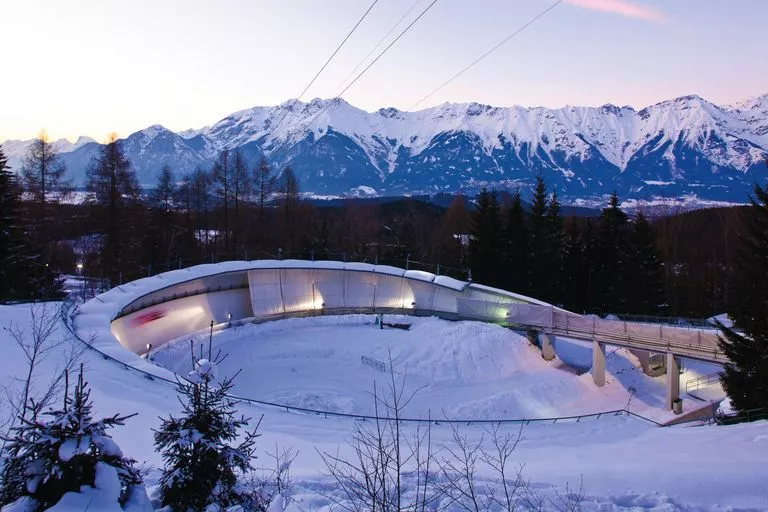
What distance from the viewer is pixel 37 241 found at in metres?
30.1

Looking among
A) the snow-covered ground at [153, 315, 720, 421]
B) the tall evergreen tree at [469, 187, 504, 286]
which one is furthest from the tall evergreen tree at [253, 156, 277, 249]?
the tall evergreen tree at [469, 187, 504, 286]

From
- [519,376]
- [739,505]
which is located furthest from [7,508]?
[519,376]

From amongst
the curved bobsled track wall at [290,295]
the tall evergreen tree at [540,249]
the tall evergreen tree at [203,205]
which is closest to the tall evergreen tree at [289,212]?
the tall evergreen tree at [203,205]

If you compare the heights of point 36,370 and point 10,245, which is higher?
point 10,245

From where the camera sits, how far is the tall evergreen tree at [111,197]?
28.7 meters

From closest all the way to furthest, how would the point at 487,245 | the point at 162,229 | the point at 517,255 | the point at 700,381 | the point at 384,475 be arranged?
the point at 384,475 → the point at 700,381 → the point at 162,229 → the point at 517,255 → the point at 487,245

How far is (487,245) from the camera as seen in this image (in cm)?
3869

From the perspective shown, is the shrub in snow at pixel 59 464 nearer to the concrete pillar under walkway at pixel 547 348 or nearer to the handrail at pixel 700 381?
the concrete pillar under walkway at pixel 547 348

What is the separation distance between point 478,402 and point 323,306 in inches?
550

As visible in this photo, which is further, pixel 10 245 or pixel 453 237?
pixel 453 237

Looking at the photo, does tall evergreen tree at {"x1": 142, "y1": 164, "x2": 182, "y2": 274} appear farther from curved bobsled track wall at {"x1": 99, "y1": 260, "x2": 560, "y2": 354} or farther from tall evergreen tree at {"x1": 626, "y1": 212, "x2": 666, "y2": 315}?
tall evergreen tree at {"x1": 626, "y1": 212, "x2": 666, "y2": 315}

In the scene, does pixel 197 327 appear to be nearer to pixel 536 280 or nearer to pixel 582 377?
pixel 582 377

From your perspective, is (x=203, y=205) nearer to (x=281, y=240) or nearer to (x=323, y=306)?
(x=281, y=240)

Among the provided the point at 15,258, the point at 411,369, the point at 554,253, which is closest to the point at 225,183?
the point at 15,258
